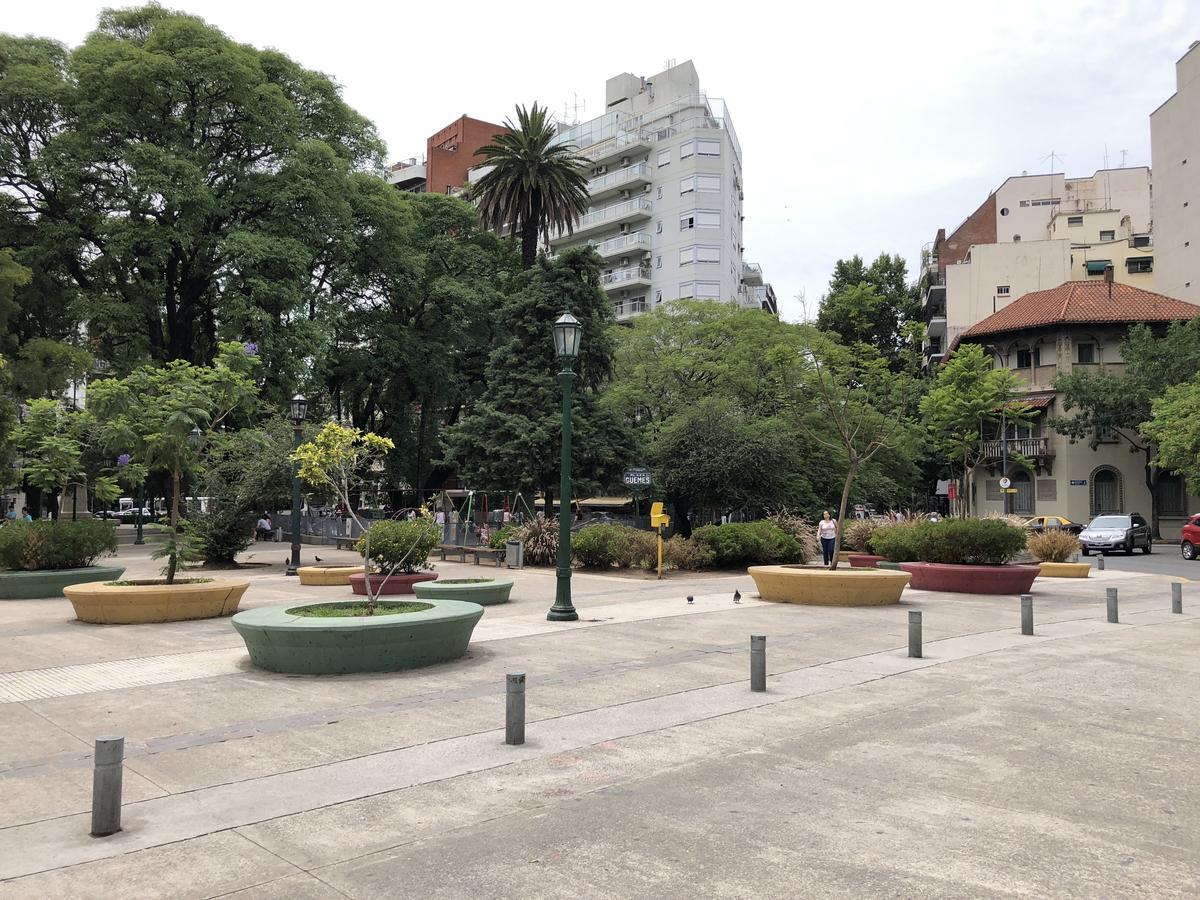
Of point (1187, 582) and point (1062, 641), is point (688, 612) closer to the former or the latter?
point (1062, 641)

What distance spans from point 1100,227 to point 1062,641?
221 feet

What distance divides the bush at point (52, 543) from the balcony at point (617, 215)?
51452 mm

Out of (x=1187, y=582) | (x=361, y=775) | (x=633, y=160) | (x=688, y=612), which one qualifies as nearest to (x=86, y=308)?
(x=688, y=612)

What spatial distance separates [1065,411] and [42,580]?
48762 mm

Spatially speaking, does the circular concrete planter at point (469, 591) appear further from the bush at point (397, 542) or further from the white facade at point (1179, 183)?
the white facade at point (1179, 183)

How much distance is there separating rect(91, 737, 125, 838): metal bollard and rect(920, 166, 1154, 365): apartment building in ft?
194

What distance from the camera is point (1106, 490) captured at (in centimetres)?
4822

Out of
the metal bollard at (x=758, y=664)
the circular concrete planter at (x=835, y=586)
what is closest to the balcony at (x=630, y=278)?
the circular concrete planter at (x=835, y=586)

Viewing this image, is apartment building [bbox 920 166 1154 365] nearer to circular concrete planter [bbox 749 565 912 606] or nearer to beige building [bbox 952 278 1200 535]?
beige building [bbox 952 278 1200 535]

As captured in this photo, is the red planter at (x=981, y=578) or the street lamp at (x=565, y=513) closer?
the street lamp at (x=565, y=513)

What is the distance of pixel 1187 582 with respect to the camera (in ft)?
74.8

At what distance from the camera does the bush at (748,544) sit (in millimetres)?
23891

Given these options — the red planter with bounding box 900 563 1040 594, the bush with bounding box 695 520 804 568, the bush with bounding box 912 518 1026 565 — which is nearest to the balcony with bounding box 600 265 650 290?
the bush with bounding box 695 520 804 568

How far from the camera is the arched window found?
4781 cm
